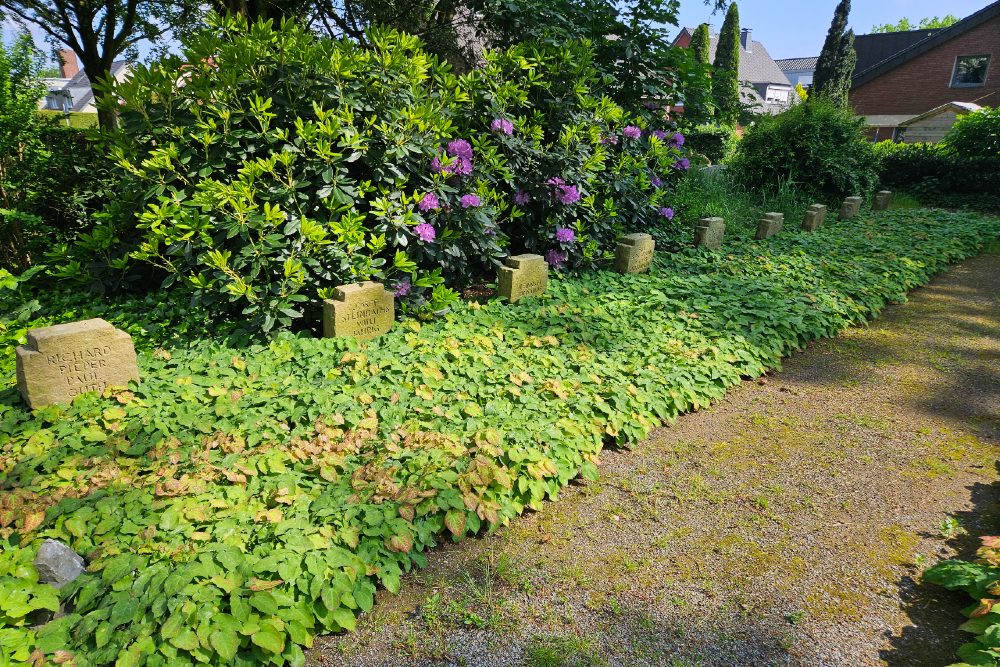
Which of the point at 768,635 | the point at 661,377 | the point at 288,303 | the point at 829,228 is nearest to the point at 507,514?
the point at 768,635

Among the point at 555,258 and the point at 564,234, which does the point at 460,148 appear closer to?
the point at 564,234

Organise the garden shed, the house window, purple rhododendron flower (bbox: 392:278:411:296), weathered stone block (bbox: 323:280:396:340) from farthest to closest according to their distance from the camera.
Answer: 1. the house window
2. the garden shed
3. purple rhododendron flower (bbox: 392:278:411:296)
4. weathered stone block (bbox: 323:280:396:340)

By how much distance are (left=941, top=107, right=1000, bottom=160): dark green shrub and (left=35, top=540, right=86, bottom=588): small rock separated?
16795mm

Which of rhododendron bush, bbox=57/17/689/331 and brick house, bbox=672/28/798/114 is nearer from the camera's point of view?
rhododendron bush, bbox=57/17/689/331

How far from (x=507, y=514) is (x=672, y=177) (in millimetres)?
5518

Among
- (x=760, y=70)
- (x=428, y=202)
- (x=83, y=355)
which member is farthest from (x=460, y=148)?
(x=760, y=70)

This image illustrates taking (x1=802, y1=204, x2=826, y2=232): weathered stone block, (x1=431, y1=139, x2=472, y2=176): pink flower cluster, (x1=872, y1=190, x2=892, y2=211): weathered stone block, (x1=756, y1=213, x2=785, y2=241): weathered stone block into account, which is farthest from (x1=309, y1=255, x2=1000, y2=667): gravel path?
(x1=872, y1=190, x2=892, y2=211): weathered stone block

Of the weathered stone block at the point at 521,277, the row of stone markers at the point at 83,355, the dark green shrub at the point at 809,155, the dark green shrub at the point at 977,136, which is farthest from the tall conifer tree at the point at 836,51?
the row of stone markers at the point at 83,355

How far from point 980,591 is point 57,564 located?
136 inches

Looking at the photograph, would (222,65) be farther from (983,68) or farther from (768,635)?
(983,68)

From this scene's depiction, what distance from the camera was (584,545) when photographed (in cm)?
270

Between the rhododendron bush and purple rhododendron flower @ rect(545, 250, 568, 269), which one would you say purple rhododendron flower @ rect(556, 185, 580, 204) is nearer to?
the rhododendron bush

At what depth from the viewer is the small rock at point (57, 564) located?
215 cm

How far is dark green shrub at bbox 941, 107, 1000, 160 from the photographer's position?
42.6 feet
